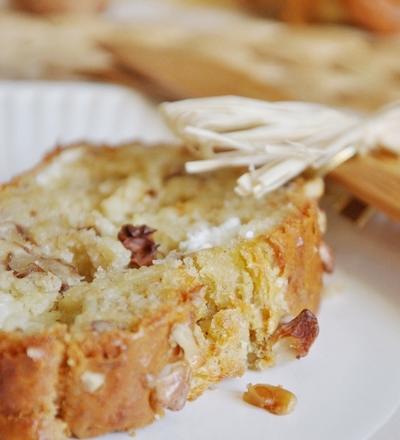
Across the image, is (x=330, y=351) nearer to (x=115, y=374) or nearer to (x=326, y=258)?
(x=326, y=258)

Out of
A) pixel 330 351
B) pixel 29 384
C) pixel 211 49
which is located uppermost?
pixel 29 384

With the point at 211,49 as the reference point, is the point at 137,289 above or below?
above

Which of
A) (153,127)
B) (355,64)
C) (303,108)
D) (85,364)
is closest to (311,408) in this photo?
(85,364)

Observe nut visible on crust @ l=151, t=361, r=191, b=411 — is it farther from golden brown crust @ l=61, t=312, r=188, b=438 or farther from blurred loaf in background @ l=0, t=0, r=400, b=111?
blurred loaf in background @ l=0, t=0, r=400, b=111

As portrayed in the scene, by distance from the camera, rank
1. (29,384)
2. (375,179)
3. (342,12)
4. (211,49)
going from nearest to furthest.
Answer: (29,384) < (375,179) < (211,49) < (342,12)

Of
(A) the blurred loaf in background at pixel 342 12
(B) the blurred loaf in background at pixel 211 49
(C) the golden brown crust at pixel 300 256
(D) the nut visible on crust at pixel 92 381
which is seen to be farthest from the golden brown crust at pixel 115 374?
(A) the blurred loaf in background at pixel 342 12

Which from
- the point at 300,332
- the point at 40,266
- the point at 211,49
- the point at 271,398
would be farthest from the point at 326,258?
the point at 211,49

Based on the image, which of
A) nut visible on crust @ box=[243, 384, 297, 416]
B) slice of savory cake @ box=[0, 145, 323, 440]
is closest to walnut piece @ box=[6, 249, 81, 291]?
slice of savory cake @ box=[0, 145, 323, 440]
